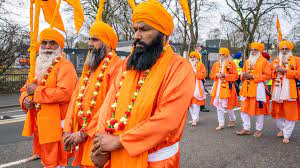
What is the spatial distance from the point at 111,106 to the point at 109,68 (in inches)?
45.7

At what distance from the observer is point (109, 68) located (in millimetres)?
3332

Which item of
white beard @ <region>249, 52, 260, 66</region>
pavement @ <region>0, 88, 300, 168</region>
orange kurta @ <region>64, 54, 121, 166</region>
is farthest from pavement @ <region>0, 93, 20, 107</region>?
orange kurta @ <region>64, 54, 121, 166</region>

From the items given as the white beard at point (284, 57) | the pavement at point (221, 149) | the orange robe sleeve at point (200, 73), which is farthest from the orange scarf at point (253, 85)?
the orange robe sleeve at point (200, 73)

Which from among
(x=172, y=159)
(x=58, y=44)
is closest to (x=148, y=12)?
(x=172, y=159)

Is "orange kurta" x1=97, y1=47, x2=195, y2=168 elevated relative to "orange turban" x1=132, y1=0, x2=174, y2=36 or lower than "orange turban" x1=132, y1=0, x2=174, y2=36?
lower

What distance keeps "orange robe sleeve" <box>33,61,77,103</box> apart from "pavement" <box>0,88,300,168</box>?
1.62m

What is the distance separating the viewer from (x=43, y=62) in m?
4.03

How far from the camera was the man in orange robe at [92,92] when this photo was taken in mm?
3020

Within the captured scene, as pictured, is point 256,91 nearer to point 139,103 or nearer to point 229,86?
point 229,86

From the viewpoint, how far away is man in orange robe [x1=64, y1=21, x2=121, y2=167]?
302cm

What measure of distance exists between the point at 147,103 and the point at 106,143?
42 cm

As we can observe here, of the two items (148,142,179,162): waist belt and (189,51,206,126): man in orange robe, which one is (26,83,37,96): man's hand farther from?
(189,51,206,126): man in orange robe

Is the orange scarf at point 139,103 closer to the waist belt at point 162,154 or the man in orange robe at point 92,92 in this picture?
the waist belt at point 162,154

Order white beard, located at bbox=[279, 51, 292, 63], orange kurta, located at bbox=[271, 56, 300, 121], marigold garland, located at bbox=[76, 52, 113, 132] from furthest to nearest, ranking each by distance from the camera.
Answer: white beard, located at bbox=[279, 51, 292, 63]
orange kurta, located at bbox=[271, 56, 300, 121]
marigold garland, located at bbox=[76, 52, 113, 132]
